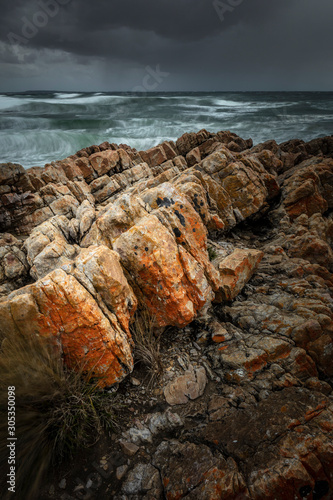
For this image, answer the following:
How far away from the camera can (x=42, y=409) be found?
3.23 metres

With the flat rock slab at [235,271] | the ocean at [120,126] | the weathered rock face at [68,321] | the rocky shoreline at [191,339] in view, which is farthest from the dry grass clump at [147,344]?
the ocean at [120,126]

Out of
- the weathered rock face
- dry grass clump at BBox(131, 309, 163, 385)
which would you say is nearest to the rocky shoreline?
the weathered rock face

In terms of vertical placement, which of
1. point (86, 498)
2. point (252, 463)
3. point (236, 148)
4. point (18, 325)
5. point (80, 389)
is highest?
point (236, 148)

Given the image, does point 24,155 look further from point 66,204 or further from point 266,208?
point 266,208

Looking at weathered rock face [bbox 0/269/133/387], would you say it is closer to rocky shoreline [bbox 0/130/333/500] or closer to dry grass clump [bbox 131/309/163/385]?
rocky shoreline [bbox 0/130/333/500]

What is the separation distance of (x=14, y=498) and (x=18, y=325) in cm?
190

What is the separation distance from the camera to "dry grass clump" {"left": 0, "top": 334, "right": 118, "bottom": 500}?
9.53 feet

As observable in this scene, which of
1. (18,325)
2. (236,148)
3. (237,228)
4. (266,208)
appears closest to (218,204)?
(237,228)

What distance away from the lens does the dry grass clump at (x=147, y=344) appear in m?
4.11

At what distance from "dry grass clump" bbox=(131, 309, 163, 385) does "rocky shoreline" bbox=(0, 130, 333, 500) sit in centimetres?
13

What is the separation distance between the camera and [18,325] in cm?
350

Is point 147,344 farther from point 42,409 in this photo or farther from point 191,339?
point 42,409

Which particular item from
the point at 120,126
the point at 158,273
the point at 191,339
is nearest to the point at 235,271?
the point at 191,339

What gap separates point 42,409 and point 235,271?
4.35m
